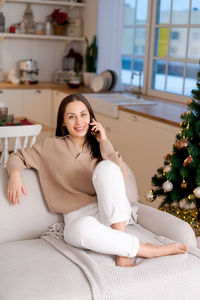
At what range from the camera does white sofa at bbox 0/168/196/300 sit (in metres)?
1.65

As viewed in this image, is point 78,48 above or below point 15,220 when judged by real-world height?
above

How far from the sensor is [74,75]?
5.24 metres

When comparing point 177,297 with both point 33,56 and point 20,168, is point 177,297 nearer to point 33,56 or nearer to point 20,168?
point 20,168

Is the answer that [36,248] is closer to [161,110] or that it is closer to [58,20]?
[161,110]

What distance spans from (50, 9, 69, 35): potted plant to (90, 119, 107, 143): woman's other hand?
348cm

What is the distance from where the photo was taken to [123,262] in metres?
1.84

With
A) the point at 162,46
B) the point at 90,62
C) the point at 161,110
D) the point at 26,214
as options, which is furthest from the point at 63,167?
the point at 90,62

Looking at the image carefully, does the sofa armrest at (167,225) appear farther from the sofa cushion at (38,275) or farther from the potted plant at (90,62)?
the potted plant at (90,62)

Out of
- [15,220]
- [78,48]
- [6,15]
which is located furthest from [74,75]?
[15,220]

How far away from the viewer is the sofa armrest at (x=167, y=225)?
206 centimetres

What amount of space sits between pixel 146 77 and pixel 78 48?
1.36 meters

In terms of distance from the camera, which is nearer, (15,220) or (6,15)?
(15,220)

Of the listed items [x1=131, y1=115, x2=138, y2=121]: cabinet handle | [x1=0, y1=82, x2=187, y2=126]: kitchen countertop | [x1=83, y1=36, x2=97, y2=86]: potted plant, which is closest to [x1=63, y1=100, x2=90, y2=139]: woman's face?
[x1=0, y1=82, x2=187, y2=126]: kitchen countertop

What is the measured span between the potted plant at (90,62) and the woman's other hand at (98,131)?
294 centimetres
